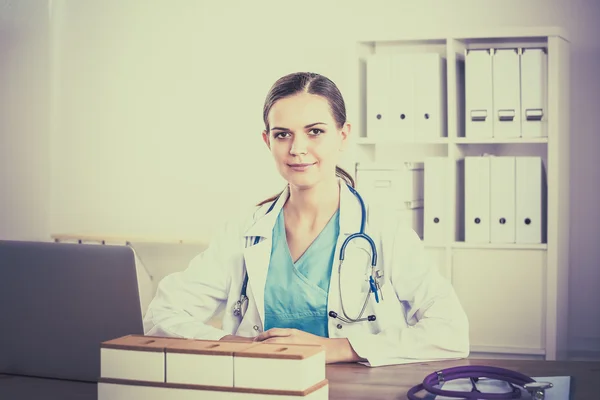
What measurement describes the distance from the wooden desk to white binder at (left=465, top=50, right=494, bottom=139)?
212 cm

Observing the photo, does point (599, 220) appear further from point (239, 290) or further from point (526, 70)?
point (239, 290)

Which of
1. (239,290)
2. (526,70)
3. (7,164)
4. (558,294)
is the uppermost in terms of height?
(526,70)

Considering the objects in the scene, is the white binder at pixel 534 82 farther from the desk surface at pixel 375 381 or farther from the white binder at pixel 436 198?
the desk surface at pixel 375 381

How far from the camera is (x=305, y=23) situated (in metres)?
4.18

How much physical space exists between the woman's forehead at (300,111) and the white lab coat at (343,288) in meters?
0.19

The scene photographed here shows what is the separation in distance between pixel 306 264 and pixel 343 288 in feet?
0.39

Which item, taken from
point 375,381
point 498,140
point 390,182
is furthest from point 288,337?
point 498,140

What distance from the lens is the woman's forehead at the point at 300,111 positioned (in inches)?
74.7

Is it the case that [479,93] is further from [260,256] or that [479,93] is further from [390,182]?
[260,256]

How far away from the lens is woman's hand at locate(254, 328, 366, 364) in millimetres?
1502

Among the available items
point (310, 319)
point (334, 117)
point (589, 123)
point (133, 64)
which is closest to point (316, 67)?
point (133, 64)

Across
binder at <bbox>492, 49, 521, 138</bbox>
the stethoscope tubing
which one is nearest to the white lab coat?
the stethoscope tubing

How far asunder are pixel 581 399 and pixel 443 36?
101 inches

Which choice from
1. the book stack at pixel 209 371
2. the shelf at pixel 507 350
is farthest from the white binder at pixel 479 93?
the book stack at pixel 209 371
